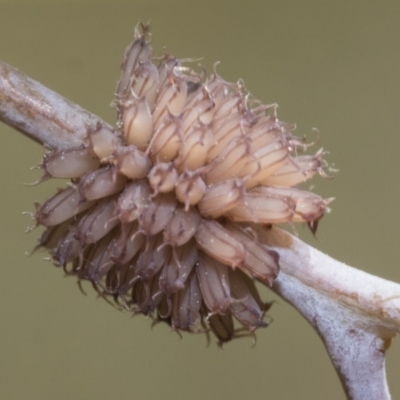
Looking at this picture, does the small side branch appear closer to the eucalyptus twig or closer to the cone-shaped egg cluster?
the eucalyptus twig

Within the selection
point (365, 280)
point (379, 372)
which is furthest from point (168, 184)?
point (379, 372)

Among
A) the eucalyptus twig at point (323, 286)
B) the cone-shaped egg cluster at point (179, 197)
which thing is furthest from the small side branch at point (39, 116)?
the cone-shaped egg cluster at point (179, 197)

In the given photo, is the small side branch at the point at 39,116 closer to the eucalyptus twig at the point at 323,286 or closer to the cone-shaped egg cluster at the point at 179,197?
the eucalyptus twig at the point at 323,286

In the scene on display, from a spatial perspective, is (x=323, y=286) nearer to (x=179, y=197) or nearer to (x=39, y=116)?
(x=179, y=197)

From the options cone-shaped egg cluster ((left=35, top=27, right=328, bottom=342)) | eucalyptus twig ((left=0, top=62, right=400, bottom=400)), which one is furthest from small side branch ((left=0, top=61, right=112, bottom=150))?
cone-shaped egg cluster ((left=35, top=27, right=328, bottom=342))

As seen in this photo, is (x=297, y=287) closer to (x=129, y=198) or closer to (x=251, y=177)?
(x=251, y=177)
